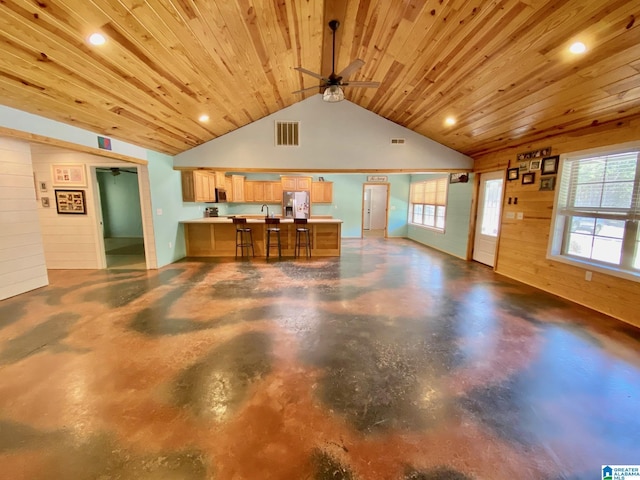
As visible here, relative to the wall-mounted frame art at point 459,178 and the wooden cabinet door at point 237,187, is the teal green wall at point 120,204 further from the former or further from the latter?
the wall-mounted frame art at point 459,178

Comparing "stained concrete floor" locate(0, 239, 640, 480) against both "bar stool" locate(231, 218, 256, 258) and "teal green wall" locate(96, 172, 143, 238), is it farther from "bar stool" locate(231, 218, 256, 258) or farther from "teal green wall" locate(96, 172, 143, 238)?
"teal green wall" locate(96, 172, 143, 238)

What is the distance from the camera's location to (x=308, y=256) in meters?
6.74

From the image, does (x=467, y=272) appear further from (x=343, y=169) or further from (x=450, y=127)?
(x=343, y=169)

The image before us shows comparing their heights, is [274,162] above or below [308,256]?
above

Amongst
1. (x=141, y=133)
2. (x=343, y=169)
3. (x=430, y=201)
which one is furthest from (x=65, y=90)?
(x=430, y=201)

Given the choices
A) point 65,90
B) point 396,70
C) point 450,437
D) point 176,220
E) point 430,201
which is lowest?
point 450,437

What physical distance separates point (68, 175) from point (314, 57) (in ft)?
16.7

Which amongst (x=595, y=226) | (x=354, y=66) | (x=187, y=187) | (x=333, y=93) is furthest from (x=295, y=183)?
(x=595, y=226)

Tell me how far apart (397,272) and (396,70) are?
348cm

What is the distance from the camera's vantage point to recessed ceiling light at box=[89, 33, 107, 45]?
93.1 inches

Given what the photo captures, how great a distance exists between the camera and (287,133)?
606 centimetres

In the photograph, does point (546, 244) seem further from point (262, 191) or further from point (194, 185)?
point (262, 191)

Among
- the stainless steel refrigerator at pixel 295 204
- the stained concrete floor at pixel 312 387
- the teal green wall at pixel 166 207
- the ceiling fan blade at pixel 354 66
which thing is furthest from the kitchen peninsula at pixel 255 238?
the ceiling fan blade at pixel 354 66

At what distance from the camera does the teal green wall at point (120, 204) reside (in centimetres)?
904
